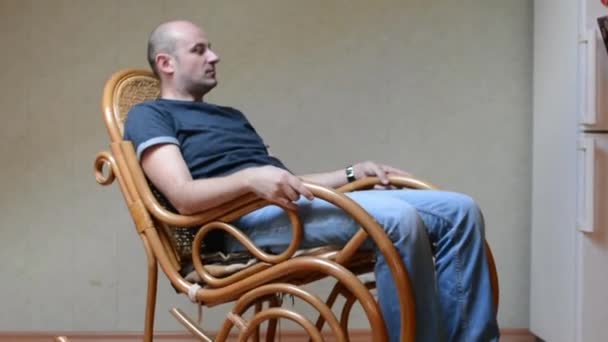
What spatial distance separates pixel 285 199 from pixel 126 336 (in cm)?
142

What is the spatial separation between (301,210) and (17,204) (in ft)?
4.97

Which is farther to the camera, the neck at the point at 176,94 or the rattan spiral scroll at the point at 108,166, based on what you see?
the neck at the point at 176,94

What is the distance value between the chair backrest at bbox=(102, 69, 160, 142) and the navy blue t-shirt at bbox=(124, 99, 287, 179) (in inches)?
3.3

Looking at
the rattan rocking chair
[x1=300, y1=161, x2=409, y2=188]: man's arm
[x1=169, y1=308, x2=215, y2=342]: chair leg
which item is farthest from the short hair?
[x1=169, y1=308, x2=215, y2=342]: chair leg

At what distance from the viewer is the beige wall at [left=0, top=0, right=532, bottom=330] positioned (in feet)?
8.02

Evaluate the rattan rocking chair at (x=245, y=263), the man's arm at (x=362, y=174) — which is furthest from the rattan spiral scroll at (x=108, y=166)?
the man's arm at (x=362, y=174)

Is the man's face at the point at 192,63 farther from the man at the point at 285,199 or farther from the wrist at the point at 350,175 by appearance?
the wrist at the point at 350,175

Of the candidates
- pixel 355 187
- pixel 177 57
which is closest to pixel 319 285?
pixel 355 187

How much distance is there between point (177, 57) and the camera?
5.74 ft

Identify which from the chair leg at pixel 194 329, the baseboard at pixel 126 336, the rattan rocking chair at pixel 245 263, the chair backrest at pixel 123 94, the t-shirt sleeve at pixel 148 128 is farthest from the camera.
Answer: the baseboard at pixel 126 336

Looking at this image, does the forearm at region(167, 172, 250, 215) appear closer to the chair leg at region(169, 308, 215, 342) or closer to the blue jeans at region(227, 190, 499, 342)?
the blue jeans at region(227, 190, 499, 342)

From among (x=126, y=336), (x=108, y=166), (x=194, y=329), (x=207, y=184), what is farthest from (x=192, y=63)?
(x=126, y=336)

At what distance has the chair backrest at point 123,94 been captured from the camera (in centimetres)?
167

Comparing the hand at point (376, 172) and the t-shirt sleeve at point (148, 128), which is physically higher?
the t-shirt sleeve at point (148, 128)
